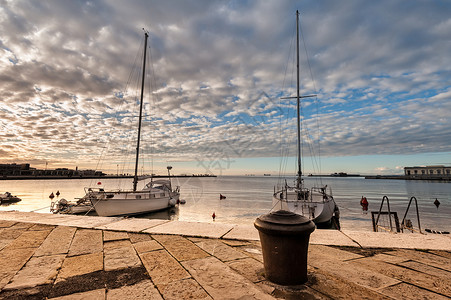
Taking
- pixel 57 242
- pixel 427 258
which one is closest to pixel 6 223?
pixel 57 242

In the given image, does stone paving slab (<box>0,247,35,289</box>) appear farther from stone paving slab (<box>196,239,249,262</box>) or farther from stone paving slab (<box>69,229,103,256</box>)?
stone paving slab (<box>196,239,249,262</box>)

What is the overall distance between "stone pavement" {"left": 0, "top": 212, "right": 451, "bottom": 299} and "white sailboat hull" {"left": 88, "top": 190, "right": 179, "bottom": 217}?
18.7m

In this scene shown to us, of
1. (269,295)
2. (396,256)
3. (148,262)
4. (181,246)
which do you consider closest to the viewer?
(269,295)

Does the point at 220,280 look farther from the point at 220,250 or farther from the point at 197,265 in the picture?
the point at 220,250

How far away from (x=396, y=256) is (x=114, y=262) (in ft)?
16.7

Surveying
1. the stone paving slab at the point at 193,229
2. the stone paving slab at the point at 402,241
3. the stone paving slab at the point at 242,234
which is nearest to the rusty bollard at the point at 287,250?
the stone paving slab at the point at 242,234

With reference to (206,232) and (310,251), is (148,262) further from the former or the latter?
(310,251)

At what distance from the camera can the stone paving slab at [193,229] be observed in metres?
5.33

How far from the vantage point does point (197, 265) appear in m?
3.54

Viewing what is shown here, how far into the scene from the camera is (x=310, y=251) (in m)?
4.25

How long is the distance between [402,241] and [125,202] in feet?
80.1

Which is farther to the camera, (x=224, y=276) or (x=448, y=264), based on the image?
(x=448, y=264)

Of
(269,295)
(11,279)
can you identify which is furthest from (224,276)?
(11,279)

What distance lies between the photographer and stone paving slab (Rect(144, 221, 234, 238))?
17.5ft
